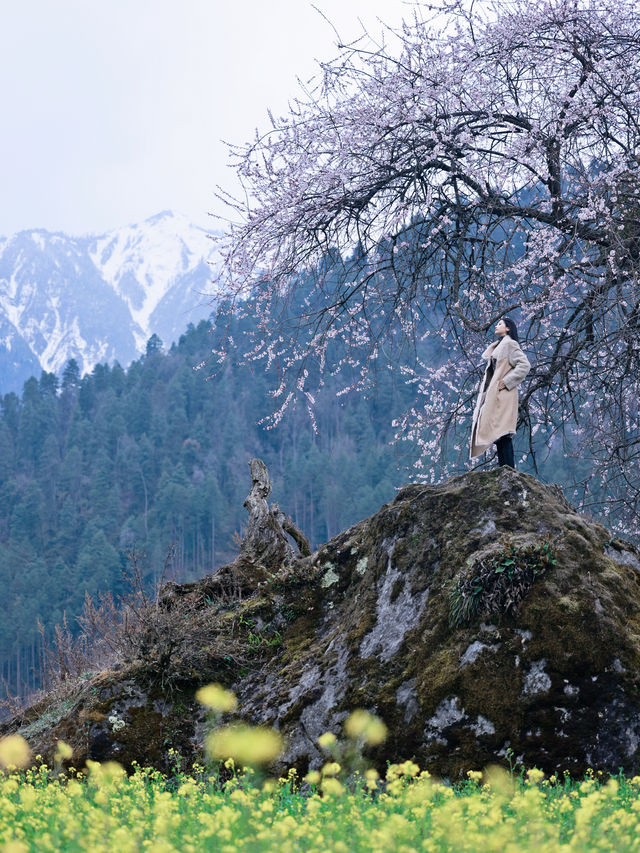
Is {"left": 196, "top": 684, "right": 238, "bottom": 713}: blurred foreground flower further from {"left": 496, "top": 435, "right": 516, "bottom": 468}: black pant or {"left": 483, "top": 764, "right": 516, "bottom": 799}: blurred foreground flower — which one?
{"left": 496, "top": 435, "right": 516, "bottom": 468}: black pant

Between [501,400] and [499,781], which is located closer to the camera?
[499,781]

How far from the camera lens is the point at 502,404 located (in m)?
8.24

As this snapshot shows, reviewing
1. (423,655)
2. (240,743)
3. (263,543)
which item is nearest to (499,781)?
(423,655)

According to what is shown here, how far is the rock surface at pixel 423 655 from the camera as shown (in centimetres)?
573

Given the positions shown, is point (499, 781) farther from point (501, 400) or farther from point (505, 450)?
point (501, 400)

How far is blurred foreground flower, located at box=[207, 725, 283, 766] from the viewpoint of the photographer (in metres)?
6.29

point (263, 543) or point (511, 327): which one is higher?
point (511, 327)

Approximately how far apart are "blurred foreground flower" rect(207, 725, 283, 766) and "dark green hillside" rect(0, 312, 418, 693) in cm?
7823

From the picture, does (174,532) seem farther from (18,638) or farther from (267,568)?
(267,568)

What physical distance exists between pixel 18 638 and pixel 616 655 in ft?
285

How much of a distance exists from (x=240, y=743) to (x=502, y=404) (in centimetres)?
408

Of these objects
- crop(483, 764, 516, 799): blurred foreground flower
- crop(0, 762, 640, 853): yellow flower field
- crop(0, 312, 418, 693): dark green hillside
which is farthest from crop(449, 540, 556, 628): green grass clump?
crop(0, 312, 418, 693): dark green hillside

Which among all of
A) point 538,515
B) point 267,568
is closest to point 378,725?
point 538,515

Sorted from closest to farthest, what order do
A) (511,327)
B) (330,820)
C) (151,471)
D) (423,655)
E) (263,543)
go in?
(330,820) < (423,655) < (511,327) < (263,543) < (151,471)
